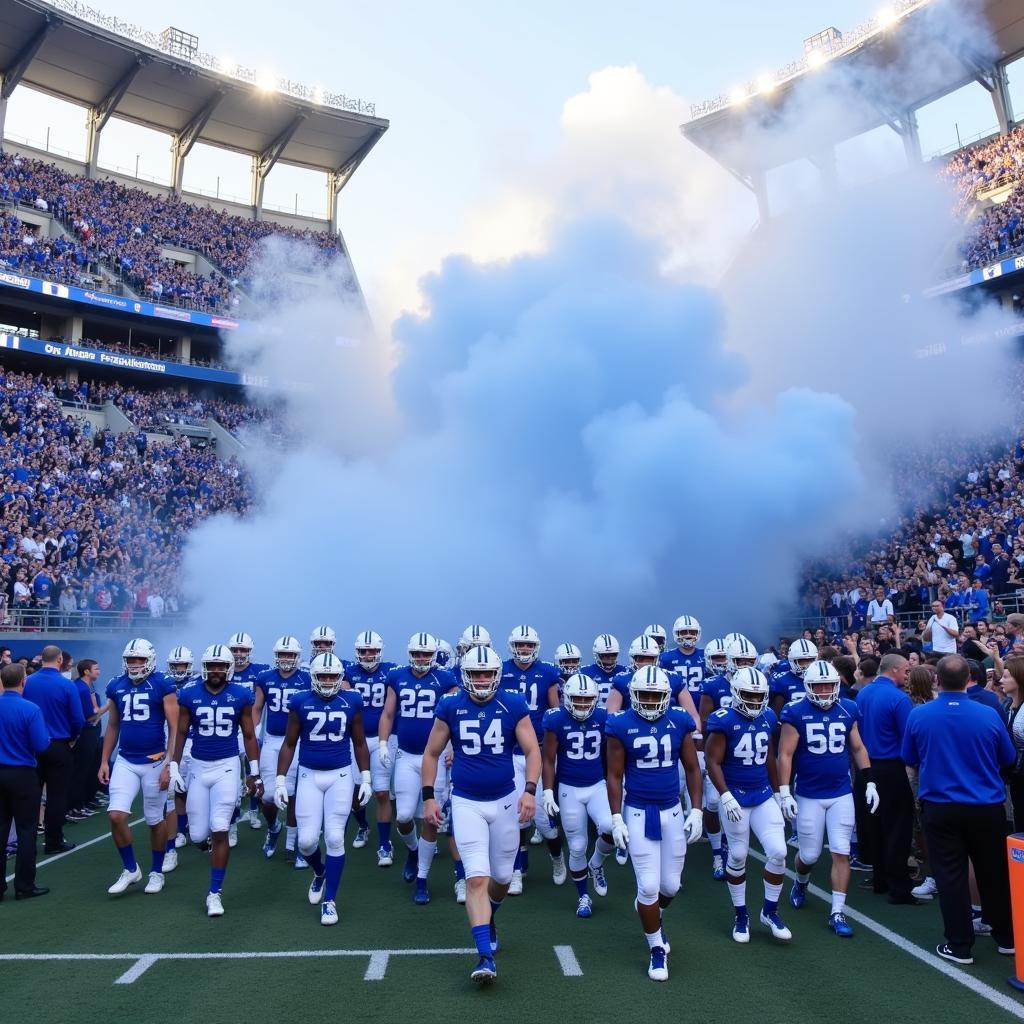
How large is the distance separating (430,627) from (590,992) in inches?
538

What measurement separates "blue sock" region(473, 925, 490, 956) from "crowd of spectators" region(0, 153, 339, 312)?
30.0m

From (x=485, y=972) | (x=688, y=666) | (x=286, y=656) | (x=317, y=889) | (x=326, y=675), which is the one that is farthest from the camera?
(x=688, y=666)

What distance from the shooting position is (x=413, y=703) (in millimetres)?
7883

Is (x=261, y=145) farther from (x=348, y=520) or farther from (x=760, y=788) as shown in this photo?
(x=760, y=788)

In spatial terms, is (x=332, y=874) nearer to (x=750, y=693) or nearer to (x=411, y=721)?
(x=411, y=721)

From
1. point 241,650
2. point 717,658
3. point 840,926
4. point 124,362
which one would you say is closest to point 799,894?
point 840,926

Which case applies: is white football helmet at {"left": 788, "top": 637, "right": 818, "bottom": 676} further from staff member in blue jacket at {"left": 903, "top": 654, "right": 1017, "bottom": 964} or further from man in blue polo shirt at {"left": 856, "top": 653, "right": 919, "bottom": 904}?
staff member in blue jacket at {"left": 903, "top": 654, "right": 1017, "bottom": 964}

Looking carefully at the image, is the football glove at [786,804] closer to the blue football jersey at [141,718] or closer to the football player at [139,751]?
the football player at [139,751]

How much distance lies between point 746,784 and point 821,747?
0.62m

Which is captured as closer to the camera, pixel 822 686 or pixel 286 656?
pixel 822 686

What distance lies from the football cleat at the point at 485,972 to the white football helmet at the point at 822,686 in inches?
114

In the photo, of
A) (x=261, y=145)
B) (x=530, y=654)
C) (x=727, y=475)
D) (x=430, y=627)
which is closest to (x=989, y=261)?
(x=727, y=475)

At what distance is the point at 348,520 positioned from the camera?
20875 mm

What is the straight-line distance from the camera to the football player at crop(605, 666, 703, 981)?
5.32 metres
